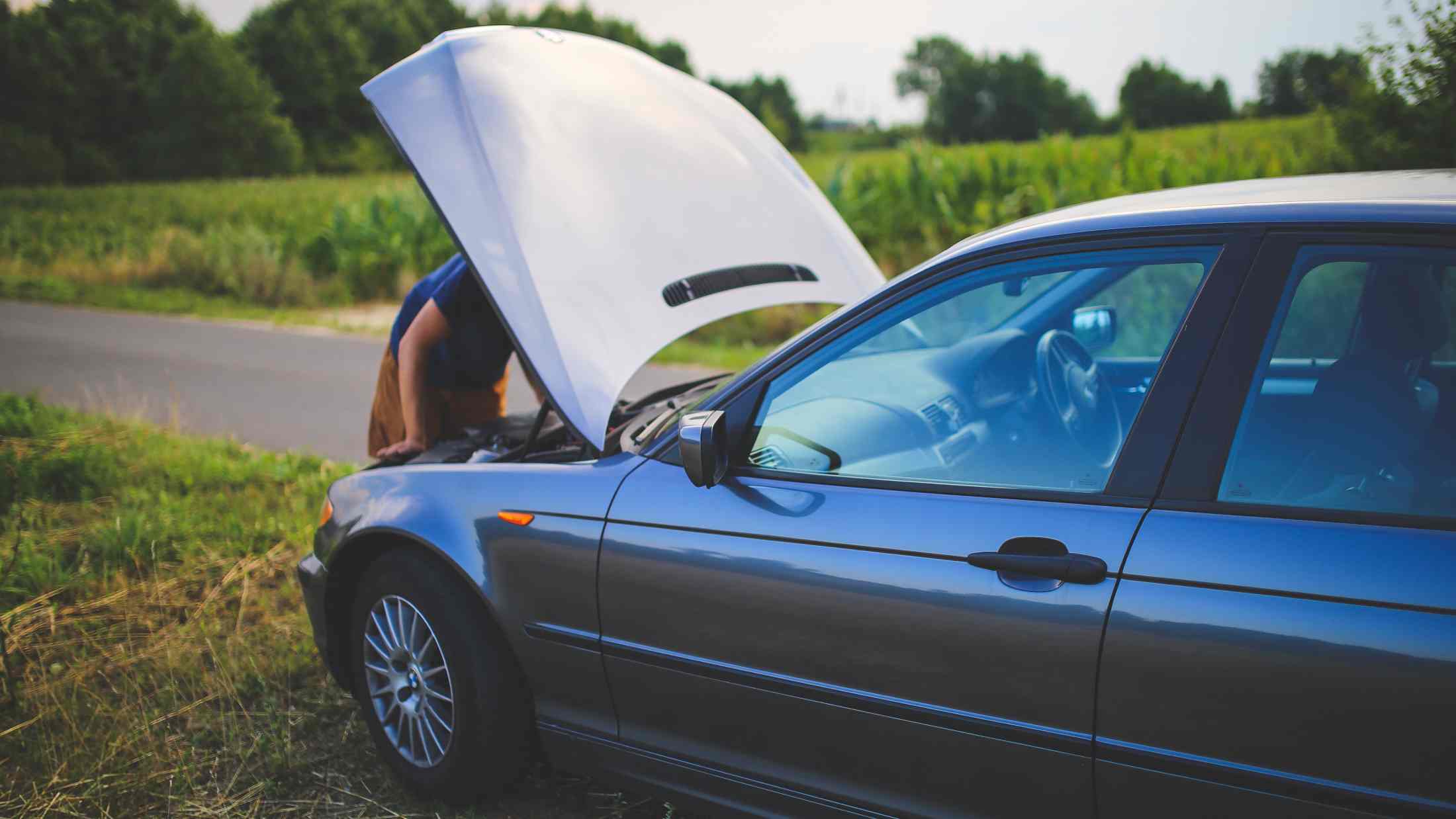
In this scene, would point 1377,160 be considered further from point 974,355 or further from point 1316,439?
point 1316,439

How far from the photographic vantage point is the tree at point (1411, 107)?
19.5 feet

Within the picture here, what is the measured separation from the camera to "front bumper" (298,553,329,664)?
323 centimetres

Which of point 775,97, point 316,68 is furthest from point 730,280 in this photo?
point 775,97

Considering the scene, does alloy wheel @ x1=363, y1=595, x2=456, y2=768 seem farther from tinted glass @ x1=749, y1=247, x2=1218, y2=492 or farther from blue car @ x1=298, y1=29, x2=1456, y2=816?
tinted glass @ x1=749, y1=247, x2=1218, y2=492

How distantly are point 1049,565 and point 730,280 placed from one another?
5.72ft

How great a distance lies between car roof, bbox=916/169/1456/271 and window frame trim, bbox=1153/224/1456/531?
0.14ft

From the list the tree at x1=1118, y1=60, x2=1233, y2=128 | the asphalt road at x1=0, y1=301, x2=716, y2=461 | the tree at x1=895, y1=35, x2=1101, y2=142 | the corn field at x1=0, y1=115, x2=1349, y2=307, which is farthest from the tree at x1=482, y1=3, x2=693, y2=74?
the asphalt road at x1=0, y1=301, x2=716, y2=461

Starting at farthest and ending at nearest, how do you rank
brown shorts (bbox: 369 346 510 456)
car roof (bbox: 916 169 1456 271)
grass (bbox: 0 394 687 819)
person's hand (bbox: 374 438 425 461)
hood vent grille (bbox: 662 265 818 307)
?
brown shorts (bbox: 369 346 510 456)
person's hand (bbox: 374 438 425 461)
hood vent grille (bbox: 662 265 818 307)
grass (bbox: 0 394 687 819)
car roof (bbox: 916 169 1456 271)

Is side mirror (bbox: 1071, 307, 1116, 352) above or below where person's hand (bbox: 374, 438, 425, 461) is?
above

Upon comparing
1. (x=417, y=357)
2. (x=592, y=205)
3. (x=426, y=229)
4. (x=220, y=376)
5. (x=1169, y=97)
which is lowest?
(x=220, y=376)

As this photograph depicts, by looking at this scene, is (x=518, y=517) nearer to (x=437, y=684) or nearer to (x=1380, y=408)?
(x=437, y=684)

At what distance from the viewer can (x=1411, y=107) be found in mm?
6410

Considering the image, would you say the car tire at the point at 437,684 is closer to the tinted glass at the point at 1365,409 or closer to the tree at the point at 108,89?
the tinted glass at the point at 1365,409

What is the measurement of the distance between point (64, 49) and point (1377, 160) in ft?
204
